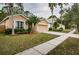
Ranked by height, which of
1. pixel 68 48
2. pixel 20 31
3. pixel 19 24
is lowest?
pixel 68 48

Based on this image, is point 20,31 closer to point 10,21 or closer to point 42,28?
point 10,21

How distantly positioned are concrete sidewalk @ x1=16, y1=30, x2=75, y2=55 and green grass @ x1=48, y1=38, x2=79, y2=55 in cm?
6

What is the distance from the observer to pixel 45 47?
4.12 metres

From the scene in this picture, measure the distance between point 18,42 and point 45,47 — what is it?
0.41 metres

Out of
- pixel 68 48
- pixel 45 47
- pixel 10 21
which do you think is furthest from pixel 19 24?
pixel 68 48

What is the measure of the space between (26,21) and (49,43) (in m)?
0.49

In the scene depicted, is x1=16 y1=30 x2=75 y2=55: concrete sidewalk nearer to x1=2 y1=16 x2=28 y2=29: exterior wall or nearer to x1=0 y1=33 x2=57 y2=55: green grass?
x1=0 y1=33 x2=57 y2=55: green grass

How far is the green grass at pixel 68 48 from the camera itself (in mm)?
4102

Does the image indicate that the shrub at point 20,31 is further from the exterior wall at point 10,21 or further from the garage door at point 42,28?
the garage door at point 42,28

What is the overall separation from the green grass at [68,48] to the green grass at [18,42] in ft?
0.68

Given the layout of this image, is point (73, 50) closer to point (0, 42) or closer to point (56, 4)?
point (56, 4)

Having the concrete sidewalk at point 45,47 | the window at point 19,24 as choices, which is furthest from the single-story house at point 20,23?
the concrete sidewalk at point 45,47

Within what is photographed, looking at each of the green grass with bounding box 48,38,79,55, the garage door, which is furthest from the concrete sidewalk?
the garage door

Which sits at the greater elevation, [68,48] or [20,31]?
[20,31]
